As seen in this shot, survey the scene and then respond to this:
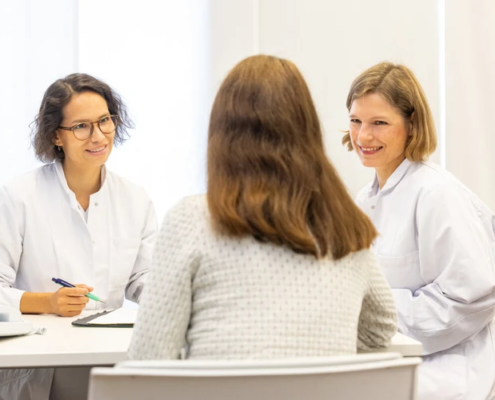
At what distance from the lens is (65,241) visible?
6.85 feet

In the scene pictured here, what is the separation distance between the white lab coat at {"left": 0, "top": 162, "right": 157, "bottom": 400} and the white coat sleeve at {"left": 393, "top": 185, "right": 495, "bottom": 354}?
0.86 meters

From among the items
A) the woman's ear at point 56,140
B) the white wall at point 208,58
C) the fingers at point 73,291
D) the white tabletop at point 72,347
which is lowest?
the white tabletop at point 72,347

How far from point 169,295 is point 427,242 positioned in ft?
3.29

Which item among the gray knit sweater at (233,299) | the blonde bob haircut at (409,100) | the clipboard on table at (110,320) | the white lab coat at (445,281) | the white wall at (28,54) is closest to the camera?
the gray knit sweater at (233,299)

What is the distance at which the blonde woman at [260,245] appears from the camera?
3.61 feet

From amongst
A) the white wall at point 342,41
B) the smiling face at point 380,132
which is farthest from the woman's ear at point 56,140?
the white wall at point 342,41

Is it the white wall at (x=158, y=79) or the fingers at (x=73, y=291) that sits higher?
the white wall at (x=158, y=79)

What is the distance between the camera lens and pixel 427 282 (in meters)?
1.93

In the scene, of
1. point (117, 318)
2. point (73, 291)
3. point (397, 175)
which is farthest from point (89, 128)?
point (397, 175)

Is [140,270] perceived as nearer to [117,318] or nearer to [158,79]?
[117,318]

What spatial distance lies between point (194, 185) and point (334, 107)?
2.58 ft

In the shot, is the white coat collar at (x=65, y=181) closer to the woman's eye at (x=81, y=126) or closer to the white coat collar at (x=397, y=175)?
the woman's eye at (x=81, y=126)

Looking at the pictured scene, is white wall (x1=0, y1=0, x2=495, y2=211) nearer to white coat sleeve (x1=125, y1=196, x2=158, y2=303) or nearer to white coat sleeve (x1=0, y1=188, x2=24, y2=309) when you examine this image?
white coat sleeve (x1=125, y1=196, x2=158, y2=303)

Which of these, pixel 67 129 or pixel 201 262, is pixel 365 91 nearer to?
pixel 67 129
